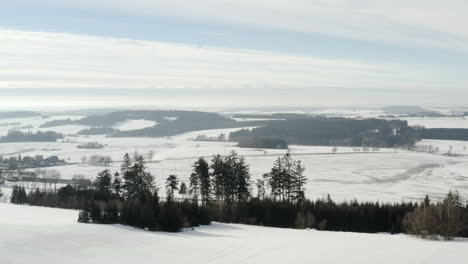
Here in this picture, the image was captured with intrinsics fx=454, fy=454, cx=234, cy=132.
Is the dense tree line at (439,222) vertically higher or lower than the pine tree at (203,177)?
lower

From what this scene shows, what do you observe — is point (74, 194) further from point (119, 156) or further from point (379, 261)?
point (119, 156)

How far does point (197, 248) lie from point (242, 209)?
78.8 feet

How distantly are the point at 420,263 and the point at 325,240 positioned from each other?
461 inches

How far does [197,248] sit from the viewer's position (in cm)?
3522

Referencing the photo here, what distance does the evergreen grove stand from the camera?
A: 4544 cm

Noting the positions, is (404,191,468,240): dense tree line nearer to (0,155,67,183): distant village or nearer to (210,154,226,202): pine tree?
(210,154,226,202): pine tree

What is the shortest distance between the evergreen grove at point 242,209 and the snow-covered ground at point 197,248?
2.86 metres

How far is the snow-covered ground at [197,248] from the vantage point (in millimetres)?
29906

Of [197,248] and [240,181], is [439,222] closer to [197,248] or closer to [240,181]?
[197,248]

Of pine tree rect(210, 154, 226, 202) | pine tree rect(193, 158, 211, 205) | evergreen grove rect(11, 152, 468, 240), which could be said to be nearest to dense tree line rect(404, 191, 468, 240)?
evergreen grove rect(11, 152, 468, 240)

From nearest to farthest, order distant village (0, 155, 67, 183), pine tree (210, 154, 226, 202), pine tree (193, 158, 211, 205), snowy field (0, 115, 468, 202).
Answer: pine tree (193, 158, 211, 205) → pine tree (210, 154, 226, 202) → snowy field (0, 115, 468, 202) → distant village (0, 155, 67, 183)

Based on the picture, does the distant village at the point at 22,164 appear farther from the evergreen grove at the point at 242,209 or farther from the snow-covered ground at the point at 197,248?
the snow-covered ground at the point at 197,248

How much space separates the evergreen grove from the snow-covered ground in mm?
2856

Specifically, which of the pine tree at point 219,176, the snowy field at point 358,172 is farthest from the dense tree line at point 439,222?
the snowy field at point 358,172
